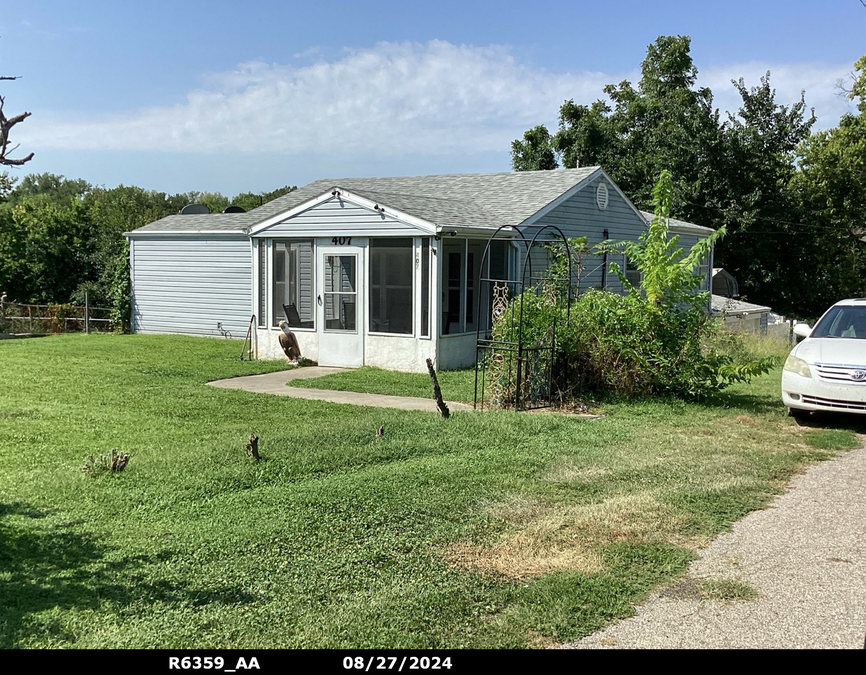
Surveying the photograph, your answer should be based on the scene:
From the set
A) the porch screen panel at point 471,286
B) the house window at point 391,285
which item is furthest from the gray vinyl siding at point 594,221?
the house window at point 391,285

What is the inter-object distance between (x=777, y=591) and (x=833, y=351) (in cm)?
650

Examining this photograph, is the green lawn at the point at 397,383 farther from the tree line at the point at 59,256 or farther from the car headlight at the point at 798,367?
the tree line at the point at 59,256

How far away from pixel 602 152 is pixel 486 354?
91.0 ft

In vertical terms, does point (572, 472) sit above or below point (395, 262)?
below

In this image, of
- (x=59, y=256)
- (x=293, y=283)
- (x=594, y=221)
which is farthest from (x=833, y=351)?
(x=59, y=256)

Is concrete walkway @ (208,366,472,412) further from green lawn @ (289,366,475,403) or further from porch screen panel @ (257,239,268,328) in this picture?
porch screen panel @ (257,239,268,328)

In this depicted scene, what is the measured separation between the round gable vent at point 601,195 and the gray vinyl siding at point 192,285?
922 cm

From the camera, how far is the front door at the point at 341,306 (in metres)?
15.6

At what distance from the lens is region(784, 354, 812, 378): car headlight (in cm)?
1005

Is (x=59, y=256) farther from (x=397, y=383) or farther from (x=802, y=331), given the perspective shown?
(x=802, y=331)

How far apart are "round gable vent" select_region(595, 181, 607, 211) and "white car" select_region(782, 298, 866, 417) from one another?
9.83 m

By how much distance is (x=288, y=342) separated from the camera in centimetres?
1599

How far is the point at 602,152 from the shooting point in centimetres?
3709
